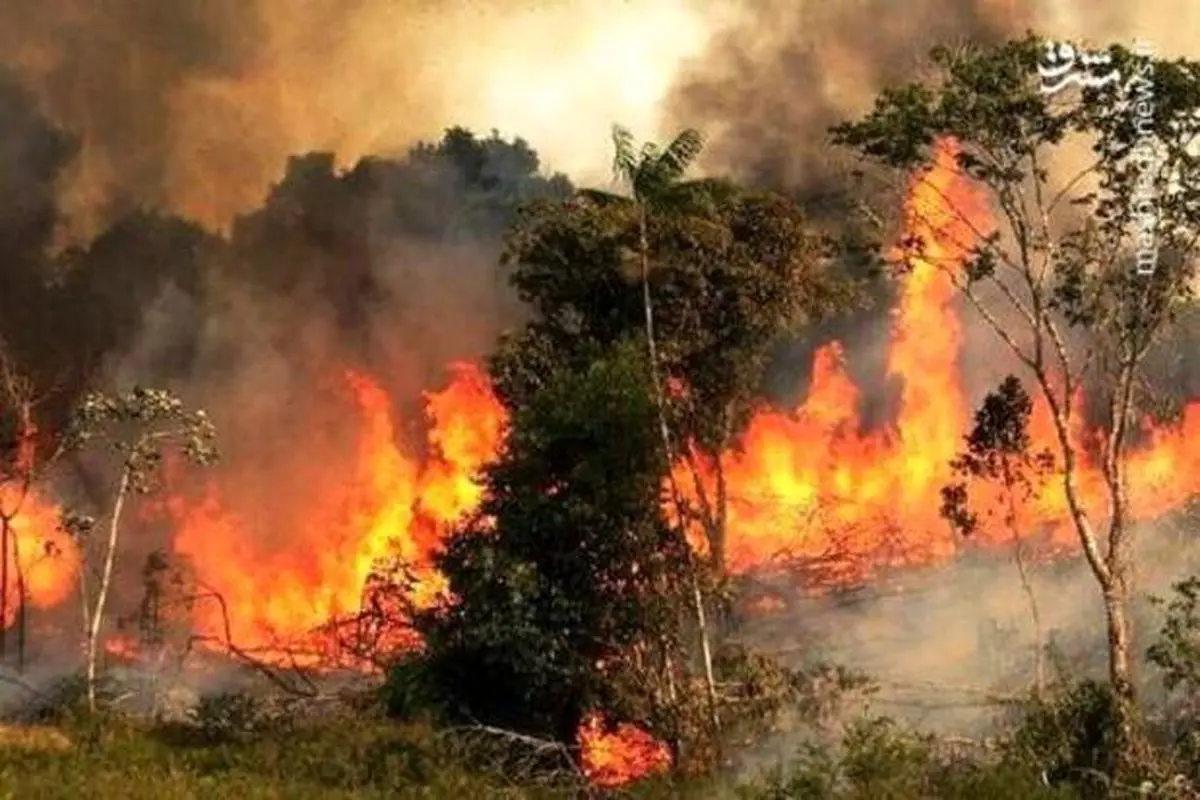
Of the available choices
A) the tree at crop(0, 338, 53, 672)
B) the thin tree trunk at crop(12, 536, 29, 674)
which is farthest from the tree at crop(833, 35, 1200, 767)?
the thin tree trunk at crop(12, 536, 29, 674)

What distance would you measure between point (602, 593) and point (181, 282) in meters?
47.8

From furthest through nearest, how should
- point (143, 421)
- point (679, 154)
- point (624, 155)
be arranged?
1. point (143, 421)
2. point (679, 154)
3. point (624, 155)

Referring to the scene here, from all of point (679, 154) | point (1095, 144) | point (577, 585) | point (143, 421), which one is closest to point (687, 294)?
point (679, 154)

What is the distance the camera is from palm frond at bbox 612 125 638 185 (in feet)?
83.5

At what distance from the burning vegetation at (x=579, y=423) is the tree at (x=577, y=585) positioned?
0.23 ft

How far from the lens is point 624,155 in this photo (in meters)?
25.9

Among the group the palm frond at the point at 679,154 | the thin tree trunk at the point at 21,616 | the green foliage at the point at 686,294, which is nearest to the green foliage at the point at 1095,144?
the palm frond at the point at 679,154

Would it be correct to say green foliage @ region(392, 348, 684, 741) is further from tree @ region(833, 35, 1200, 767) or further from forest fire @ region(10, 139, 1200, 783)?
forest fire @ region(10, 139, 1200, 783)

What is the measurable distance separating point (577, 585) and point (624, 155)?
27.6 feet

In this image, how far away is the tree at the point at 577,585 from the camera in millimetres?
26719

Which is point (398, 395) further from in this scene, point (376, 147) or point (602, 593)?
point (602, 593)

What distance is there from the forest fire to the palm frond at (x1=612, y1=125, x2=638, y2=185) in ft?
56.4

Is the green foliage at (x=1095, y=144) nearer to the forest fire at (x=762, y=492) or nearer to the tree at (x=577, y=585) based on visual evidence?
the tree at (x=577, y=585)

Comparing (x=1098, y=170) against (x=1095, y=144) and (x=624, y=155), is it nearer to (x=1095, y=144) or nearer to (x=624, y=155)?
(x=1095, y=144)
